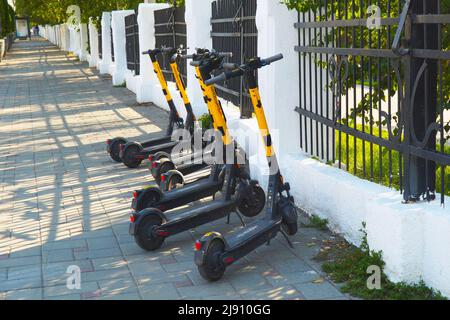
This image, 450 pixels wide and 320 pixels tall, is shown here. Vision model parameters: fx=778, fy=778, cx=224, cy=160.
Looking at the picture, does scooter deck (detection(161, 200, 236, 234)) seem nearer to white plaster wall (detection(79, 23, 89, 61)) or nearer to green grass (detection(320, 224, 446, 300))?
green grass (detection(320, 224, 446, 300))

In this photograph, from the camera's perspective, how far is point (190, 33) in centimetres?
1170

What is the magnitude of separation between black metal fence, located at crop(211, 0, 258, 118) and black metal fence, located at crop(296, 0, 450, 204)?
6.50 ft

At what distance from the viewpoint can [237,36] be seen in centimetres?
946

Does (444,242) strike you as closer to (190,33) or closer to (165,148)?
(165,148)

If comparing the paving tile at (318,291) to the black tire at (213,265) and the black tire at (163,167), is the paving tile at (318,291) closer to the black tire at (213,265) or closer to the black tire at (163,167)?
the black tire at (213,265)

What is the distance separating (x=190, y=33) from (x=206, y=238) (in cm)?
717

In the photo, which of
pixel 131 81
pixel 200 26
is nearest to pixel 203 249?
pixel 200 26

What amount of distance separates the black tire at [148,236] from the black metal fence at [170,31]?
23.3 ft

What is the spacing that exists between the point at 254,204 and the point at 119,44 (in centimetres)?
1566

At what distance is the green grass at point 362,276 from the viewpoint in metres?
4.51

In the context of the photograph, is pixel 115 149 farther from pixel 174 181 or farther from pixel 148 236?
pixel 148 236

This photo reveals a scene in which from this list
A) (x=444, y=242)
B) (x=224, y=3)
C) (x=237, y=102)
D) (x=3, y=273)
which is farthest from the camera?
(x=224, y=3)
